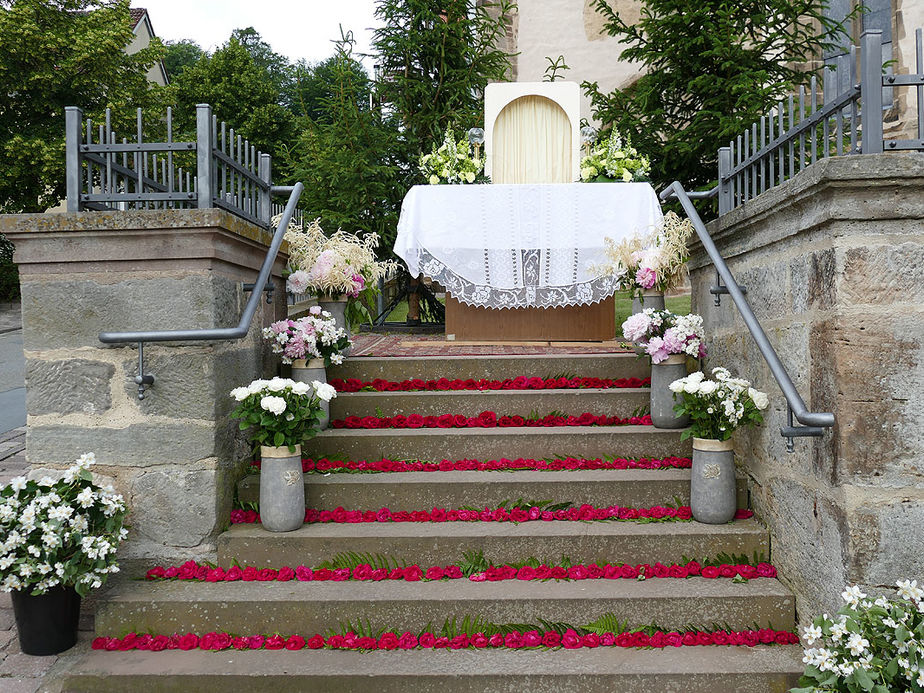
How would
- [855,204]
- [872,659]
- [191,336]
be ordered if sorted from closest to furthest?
[872,659], [855,204], [191,336]

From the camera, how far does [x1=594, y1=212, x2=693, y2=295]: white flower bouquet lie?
4039 mm

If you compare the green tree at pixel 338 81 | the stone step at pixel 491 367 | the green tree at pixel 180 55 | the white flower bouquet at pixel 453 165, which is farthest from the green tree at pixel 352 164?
the green tree at pixel 180 55

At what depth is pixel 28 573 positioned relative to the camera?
2674 mm

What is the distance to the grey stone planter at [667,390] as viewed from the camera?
12.0 feet

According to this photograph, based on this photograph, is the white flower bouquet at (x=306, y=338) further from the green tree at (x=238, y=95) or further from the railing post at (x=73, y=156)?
the green tree at (x=238, y=95)

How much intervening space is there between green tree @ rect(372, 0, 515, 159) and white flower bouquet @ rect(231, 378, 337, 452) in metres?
4.40

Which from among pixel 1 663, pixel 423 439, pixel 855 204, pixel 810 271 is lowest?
pixel 1 663

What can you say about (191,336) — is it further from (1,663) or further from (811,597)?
(811,597)

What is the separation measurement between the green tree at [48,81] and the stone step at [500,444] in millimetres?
12479

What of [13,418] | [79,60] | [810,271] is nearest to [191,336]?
[810,271]

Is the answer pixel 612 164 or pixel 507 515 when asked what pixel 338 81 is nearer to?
pixel 612 164

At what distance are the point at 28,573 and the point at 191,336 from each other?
107cm

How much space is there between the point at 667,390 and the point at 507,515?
1.09 meters

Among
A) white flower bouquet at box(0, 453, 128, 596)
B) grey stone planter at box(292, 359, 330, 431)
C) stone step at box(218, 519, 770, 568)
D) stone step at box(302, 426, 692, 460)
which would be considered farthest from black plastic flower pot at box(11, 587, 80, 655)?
grey stone planter at box(292, 359, 330, 431)
